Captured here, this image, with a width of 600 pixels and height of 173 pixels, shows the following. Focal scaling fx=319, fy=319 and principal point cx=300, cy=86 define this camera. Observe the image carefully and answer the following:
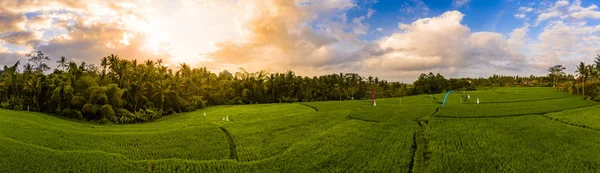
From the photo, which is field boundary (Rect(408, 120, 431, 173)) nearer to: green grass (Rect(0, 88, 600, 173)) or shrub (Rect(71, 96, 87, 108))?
green grass (Rect(0, 88, 600, 173))

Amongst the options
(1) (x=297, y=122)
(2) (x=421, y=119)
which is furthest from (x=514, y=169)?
(1) (x=297, y=122)

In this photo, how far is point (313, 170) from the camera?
1545 cm

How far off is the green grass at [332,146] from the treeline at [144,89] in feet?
44.1

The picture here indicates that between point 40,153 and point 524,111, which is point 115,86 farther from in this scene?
point 524,111

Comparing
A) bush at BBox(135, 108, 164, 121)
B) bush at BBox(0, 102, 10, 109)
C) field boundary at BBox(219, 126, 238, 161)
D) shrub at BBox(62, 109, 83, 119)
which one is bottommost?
field boundary at BBox(219, 126, 238, 161)

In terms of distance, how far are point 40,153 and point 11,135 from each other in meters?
5.35

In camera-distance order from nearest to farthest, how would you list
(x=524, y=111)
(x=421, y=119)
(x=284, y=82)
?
1. (x=421, y=119)
2. (x=524, y=111)
3. (x=284, y=82)

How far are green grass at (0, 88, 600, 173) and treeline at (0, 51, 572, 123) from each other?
1343cm

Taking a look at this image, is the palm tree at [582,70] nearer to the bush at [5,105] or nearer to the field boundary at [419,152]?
the field boundary at [419,152]

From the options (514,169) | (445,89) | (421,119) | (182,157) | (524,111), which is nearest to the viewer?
(514,169)

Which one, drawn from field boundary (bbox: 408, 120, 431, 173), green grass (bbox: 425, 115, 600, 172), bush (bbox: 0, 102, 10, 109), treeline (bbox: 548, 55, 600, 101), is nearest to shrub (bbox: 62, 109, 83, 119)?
bush (bbox: 0, 102, 10, 109)

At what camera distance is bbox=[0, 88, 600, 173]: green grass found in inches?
616

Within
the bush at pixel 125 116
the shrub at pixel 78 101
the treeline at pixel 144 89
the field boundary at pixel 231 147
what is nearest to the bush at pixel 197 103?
the treeline at pixel 144 89

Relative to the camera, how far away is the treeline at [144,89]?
36.2 m
